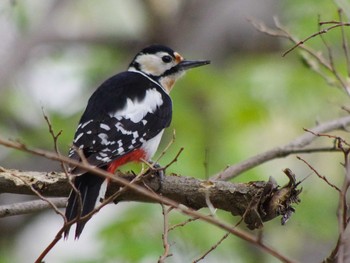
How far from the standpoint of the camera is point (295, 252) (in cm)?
796

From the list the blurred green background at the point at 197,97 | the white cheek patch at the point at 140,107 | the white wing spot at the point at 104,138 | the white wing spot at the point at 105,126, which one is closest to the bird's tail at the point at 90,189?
the white wing spot at the point at 104,138

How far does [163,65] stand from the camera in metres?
5.42

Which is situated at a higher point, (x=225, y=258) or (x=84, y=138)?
(x=84, y=138)

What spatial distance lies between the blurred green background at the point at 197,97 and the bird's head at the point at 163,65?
3.46 feet

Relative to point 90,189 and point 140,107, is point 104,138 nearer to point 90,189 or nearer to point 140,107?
point 90,189

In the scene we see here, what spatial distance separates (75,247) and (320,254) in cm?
217

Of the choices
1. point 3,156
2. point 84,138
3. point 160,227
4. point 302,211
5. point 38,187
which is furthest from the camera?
point 3,156

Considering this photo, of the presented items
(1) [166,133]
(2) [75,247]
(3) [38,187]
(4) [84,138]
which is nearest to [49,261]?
(2) [75,247]

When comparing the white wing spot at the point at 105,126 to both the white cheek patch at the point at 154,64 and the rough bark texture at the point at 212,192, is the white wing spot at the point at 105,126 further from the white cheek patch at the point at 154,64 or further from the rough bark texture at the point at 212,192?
the white cheek patch at the point at 154,64

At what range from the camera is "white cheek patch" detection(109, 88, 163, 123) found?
4500 mm

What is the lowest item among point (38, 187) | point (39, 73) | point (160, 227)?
point (160, 227)

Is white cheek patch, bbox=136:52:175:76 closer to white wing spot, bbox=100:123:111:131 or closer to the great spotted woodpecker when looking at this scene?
the great spotted woodpecker

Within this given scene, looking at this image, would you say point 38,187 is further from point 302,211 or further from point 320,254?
point 320,254

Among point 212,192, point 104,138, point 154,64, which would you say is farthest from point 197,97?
point 212,192
